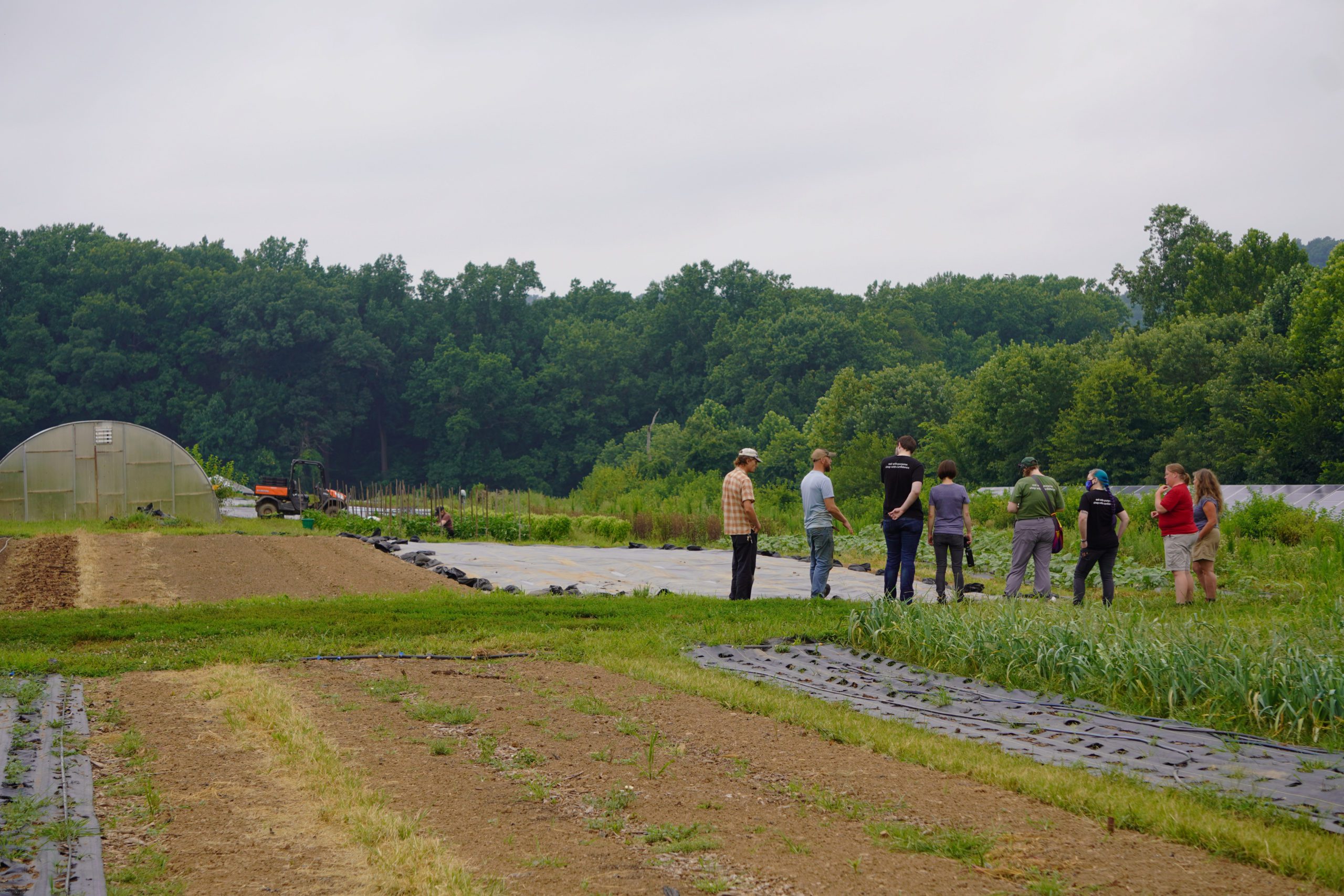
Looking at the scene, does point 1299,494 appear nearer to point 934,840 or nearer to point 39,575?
point 934,840

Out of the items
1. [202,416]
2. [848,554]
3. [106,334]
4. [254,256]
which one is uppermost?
[254,256]

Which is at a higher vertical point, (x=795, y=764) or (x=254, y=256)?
(x=254, y=256)

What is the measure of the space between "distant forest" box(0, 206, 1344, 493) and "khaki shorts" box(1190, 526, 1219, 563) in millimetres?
29896

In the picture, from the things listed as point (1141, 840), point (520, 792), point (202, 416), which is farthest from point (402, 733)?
point (202, 416)

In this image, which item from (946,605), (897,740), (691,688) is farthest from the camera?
(946,605)

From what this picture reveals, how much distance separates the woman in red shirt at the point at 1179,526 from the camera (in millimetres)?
10875

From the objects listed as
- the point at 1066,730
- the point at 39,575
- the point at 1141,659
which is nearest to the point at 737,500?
the point at 1141,659

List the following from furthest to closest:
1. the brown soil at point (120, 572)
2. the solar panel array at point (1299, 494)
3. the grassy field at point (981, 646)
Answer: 1. the solar panel array at point (1299, 494)
2. the brown soil at point (120, 572)
3. the grassy field at point (981, 646)

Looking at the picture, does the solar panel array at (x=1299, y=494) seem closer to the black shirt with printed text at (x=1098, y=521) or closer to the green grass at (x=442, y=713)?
the black shirt with printed text at (x=1098, y=521)

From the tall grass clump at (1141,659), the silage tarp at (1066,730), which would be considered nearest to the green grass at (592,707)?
the silage tarp at (1066,730)

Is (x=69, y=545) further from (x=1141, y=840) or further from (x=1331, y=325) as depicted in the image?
(x=1331, y=325)

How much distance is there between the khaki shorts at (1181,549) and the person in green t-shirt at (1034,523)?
1.11 meters

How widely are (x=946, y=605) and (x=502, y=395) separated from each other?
213 feet

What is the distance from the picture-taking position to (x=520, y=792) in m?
4.99
